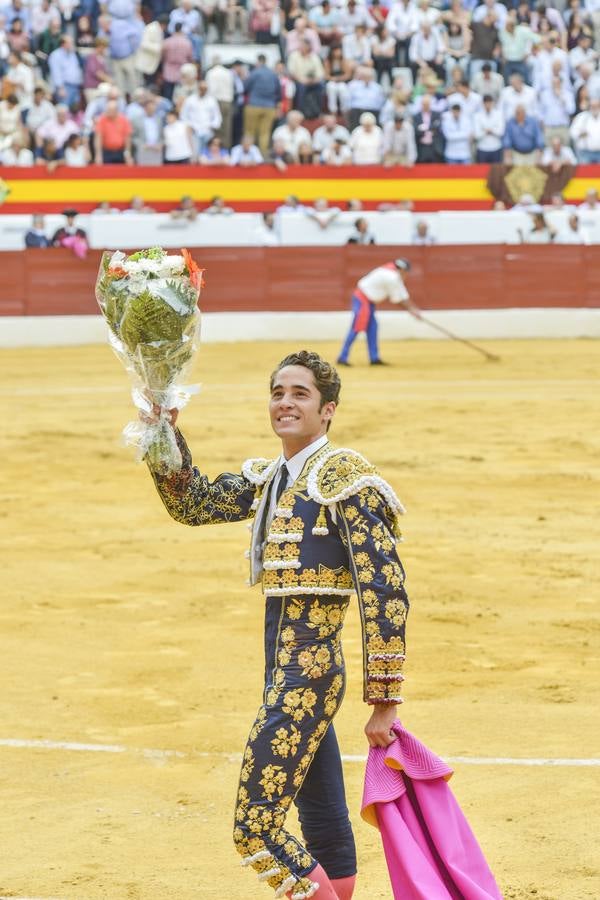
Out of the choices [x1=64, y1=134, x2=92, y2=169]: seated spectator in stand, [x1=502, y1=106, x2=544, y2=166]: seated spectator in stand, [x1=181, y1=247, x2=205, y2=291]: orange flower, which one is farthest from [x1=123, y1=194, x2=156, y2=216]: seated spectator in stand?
[x1=181, y1=247, x2=205, y2=291]: orange flower

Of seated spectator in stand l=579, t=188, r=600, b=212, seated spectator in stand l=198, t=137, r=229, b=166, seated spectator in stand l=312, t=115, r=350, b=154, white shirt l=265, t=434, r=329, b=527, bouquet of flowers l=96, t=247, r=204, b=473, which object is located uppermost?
bouquet of flowers l=96, t=247, r=204, b=473

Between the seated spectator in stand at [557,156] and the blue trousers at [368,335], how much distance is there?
5317 mm

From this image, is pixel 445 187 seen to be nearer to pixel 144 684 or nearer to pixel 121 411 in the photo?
pixel 121 411

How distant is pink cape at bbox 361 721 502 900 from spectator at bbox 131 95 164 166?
17248 mm

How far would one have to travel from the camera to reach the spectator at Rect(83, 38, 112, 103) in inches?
785

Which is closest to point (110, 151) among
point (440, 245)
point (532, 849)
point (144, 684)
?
point (440, 245)

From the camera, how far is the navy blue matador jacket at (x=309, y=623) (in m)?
3.54

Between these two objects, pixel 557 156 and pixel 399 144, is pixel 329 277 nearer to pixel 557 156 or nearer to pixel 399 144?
pixel 399 144

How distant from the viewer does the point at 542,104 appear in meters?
21.4

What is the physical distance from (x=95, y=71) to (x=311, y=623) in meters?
17.3

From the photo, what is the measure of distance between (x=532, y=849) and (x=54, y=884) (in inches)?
54.7

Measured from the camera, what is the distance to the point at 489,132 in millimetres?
21078

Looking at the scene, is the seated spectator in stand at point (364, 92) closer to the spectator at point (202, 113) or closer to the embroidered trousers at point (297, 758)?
the spectator at point (202, 113)

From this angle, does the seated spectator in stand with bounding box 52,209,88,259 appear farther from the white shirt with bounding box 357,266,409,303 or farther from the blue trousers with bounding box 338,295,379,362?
the white shirt with bounding box 357,266,409,303
